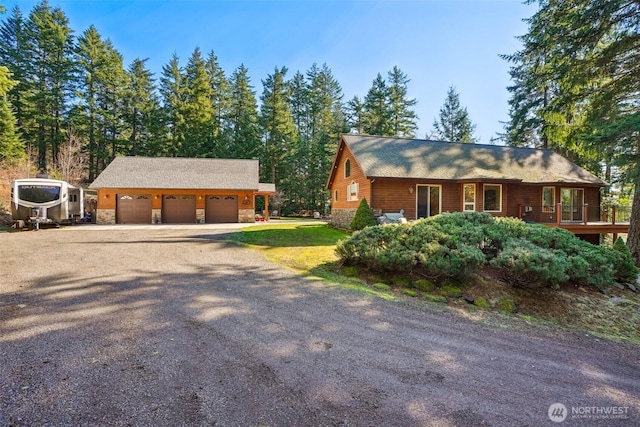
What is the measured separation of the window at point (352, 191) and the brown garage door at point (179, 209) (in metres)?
10.9

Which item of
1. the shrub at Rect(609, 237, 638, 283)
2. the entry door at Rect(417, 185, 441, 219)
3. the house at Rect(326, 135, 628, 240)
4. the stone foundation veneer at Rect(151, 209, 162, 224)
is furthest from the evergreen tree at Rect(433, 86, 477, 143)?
the stone foundation veneer at Rect(151, 209, 162, 224)

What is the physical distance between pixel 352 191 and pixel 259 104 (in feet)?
85.0

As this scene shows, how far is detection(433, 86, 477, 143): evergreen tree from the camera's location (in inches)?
1414

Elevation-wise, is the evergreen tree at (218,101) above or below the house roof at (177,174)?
above

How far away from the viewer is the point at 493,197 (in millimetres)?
15141

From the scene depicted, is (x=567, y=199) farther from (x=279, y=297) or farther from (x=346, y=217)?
(x=279, y=297)

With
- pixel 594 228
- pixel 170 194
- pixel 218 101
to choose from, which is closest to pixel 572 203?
pixel 594 228

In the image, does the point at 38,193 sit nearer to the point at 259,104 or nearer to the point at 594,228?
the point at 259,104

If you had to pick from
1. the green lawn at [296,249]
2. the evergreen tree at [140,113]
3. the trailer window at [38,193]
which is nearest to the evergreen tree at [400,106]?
the green lawn at [296,249]

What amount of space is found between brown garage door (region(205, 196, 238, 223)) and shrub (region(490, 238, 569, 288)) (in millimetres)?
17925

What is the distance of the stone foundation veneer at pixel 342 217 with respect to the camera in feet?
54.3

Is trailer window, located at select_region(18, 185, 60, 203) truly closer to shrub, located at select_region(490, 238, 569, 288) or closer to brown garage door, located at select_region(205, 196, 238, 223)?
brown garage door, located at select_region(205, 196, 238, 223)

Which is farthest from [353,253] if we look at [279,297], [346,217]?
[346,217]

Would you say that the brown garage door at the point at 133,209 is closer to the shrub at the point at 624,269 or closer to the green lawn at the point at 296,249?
the green lawn at the point at 296,249
